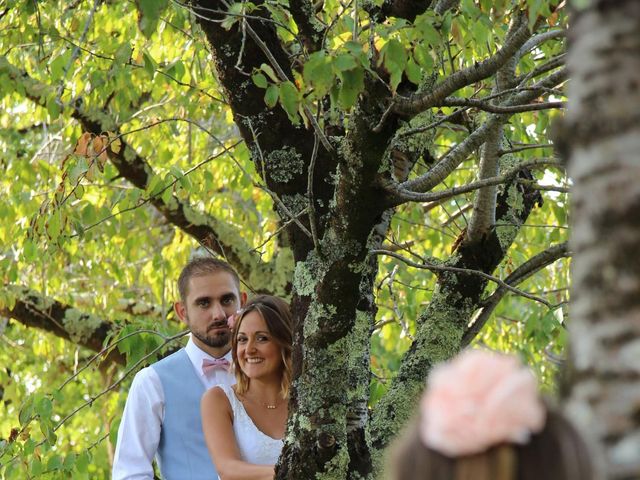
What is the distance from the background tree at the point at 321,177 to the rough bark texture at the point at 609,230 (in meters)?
1.39

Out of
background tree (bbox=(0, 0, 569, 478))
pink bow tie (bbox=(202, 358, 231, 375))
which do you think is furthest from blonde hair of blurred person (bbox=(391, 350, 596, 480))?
pink bow tie (bbox=(202, 358, 231, 375))

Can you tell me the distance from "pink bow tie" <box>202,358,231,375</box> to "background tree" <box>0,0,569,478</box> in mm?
258

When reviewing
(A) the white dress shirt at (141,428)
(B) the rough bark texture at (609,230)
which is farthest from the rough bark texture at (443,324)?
(B) the rough bark texture at (609,230)

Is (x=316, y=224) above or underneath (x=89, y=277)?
underneath

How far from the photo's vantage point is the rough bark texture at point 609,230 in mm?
1316

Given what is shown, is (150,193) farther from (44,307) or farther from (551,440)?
(551,440)

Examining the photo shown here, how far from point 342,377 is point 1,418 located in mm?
7862

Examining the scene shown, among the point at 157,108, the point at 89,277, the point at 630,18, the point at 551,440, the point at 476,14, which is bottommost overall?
the point at 551,440

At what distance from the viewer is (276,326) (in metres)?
3.94

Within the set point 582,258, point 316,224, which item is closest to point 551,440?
point 582,258

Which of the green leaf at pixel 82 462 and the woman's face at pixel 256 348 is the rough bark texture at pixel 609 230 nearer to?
the woman's face at pixel 256 348

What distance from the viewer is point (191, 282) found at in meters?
4.45

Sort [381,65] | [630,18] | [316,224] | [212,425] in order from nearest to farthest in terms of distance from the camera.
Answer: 1. [630,18]
2. [381,65]
3. [316,224]
4. [212,425]

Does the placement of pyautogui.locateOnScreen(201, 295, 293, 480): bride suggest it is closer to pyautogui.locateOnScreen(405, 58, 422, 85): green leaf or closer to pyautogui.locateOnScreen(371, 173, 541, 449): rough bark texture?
pyautogui.locateOnScreen(371, 173, 541, 449): rough bark texture
